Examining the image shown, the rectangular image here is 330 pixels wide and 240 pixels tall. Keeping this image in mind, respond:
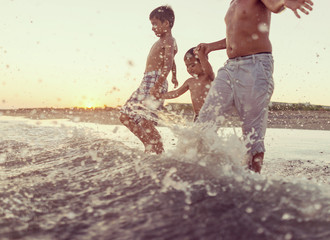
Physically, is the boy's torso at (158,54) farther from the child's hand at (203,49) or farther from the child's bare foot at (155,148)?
→ the child's hand at (203,49)

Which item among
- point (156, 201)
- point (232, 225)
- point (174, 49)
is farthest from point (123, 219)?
point (174, 49)

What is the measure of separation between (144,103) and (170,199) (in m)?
2.82

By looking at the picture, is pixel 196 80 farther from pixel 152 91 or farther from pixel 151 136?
pixel 151 136

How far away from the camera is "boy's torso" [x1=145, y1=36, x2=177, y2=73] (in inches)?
185

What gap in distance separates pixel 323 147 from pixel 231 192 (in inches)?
192

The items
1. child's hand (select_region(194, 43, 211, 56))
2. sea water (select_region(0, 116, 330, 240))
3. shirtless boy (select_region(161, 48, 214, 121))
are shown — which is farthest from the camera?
shirtless boy (select_region(161, 48, 214, 121))

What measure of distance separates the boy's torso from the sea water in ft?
5.72

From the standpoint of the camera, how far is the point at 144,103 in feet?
15.4

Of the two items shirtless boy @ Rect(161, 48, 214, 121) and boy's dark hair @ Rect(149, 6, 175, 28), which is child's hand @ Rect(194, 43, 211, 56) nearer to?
shirtless boy @ Rect(161, 48, 214, 121)

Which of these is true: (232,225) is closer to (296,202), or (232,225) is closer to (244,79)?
(296,202)

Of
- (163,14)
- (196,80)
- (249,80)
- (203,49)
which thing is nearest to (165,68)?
(196,80)

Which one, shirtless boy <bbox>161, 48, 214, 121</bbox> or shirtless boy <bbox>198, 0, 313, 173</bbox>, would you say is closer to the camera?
shirtless boy <bbox>198, 0, 313, 173</bbox>

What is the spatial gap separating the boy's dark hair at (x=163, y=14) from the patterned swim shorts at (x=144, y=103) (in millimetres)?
696

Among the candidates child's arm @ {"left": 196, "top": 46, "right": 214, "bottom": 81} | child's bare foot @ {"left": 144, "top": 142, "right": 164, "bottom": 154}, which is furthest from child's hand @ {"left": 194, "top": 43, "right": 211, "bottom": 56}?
child's bare foot @ {"left": 144, "top": 142, "right": 164, "bottom": 154}
